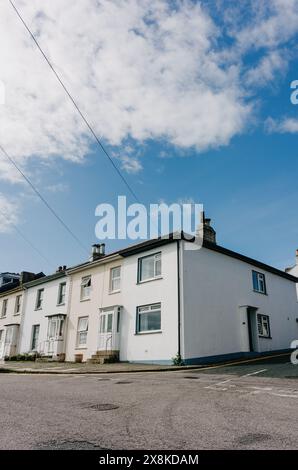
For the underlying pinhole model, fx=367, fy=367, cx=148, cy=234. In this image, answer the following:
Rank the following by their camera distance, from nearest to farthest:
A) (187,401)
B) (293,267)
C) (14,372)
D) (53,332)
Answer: (187,401) → (14,372) → (53,332) → (293,267)

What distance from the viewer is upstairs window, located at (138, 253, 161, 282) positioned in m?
20.5

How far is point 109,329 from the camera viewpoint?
2208 centimetres

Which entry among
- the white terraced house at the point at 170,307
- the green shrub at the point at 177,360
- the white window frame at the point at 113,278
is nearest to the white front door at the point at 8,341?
the white terraced house at the point at 170,307

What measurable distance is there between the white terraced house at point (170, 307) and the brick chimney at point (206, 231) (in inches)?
3.1

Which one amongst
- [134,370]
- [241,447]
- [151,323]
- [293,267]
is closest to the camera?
[241,447]

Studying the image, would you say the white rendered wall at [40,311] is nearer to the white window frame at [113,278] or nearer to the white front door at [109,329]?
the white front door at [109,329]

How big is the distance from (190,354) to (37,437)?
1396cm

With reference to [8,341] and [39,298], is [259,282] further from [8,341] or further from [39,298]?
[8,341]

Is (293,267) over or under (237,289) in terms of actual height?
over

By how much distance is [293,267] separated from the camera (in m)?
36.8

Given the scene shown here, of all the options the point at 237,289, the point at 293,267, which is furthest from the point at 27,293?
the point at 293,267

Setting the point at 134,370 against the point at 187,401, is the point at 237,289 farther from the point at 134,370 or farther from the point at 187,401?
the point at 187,401

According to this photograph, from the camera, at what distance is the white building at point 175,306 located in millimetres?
18703
